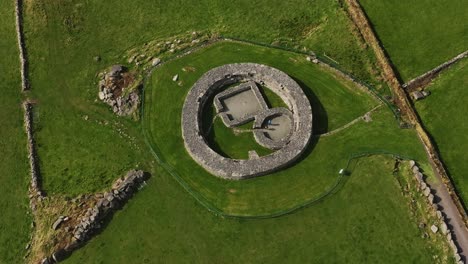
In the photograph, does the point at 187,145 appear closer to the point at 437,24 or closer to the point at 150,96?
the point at 150,96

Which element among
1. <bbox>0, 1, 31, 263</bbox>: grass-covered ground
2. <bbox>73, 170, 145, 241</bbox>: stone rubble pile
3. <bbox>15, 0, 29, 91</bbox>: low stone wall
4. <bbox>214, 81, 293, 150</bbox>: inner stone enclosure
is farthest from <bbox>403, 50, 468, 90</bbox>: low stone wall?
<bbox>15, 0, 29, 91</bbox>: low stone wall

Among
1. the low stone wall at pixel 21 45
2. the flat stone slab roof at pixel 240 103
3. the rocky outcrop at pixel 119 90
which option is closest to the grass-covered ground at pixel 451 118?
the flat stone slab roof at pixel 240 103

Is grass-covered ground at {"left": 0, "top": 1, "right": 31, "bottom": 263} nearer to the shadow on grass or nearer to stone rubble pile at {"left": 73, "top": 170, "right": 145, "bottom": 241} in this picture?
the shadow on grass

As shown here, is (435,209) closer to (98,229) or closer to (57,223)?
(98,229)

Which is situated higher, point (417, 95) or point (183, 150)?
point (183, 150)

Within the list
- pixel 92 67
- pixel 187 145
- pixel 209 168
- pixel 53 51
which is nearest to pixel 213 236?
pixel 209 168

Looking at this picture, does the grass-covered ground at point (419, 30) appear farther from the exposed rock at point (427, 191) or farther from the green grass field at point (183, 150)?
the exposed rock at point (427, 191)

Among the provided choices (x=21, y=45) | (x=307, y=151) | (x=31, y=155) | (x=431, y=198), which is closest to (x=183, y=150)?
(x=307, y=151)
